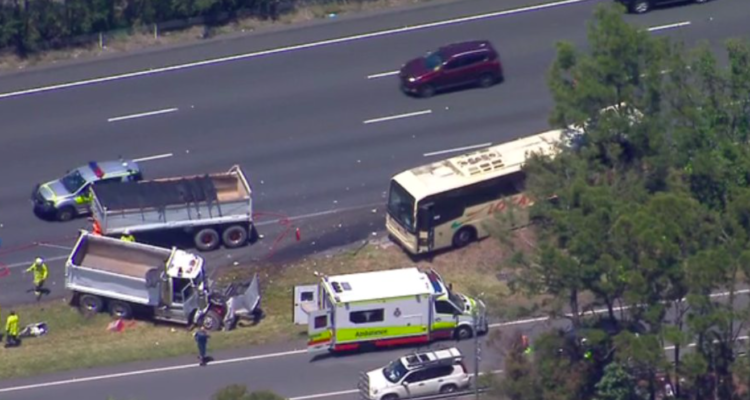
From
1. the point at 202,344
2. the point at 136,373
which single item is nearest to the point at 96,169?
the point at 136,373

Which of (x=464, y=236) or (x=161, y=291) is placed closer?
(x=161, y=291)

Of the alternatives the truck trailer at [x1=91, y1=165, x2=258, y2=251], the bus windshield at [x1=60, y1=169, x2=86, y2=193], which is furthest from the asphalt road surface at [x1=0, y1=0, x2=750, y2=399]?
the bus windshield at [x1=60, y1=169, x2=86, y2=193]

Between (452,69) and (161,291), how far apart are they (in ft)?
45.2

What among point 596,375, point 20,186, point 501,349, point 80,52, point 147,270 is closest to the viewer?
point 596,375

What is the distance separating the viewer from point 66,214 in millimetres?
56969

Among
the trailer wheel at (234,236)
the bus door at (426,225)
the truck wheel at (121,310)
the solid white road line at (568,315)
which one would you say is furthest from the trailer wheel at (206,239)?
the solid white road line at (568,315)

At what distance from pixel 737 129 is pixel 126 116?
20507 mm

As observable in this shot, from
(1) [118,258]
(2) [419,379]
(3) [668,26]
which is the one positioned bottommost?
(2) [419,379]

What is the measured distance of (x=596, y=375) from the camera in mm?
45906

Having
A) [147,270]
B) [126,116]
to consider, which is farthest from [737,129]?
[126,116]

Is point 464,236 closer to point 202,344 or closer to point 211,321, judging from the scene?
point 211,321

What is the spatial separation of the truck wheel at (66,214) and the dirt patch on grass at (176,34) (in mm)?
9591

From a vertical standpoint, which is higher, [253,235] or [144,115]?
[144,115]

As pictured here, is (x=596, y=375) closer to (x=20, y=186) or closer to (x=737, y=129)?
(x=737, y=129)
